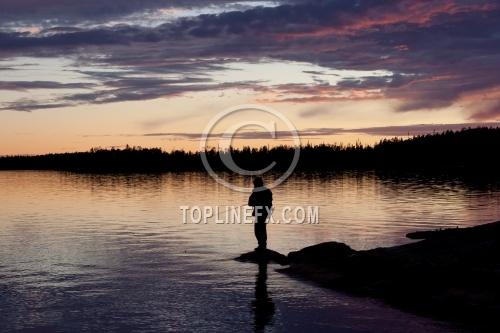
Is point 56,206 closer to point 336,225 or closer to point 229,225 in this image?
point 229,225

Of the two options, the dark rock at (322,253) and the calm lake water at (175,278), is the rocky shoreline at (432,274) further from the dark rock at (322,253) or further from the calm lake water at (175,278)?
the calm lake water at (175,278)

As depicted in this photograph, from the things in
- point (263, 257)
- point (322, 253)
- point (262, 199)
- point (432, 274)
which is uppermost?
point (262, 199)

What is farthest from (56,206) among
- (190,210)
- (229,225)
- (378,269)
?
(378,269)

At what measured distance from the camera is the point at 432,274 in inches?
623

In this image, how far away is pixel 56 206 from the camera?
50.4 m

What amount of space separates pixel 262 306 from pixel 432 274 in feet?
14.3

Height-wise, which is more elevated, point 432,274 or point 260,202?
point 260,202

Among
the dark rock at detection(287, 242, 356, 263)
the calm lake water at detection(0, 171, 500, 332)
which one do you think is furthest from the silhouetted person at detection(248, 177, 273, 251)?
the calm lake water at detection(0, 171, 500, 332)

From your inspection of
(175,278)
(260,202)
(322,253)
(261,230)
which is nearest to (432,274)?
(322,253)

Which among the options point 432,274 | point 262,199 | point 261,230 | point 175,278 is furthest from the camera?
point 261,230

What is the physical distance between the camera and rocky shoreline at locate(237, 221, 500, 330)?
14173 mm

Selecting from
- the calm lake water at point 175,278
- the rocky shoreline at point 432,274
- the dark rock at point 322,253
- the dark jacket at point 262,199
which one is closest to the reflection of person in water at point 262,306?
the calm lake water at point 175,278

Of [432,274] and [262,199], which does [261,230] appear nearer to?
[262,199]

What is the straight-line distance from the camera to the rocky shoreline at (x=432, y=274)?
14.2m
